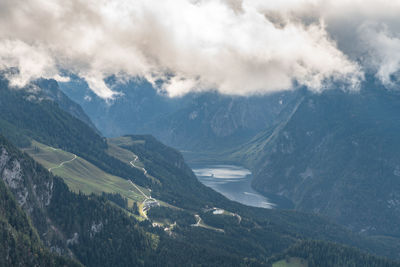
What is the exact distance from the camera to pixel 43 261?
200m

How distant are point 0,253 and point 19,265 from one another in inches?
341

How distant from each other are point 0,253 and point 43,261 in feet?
57.9

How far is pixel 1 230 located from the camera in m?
198

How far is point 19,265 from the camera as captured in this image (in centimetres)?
19250

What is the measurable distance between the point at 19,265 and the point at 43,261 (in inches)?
395

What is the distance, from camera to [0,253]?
188875 mm

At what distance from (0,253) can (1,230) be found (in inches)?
465

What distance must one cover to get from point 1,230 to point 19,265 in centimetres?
1606
